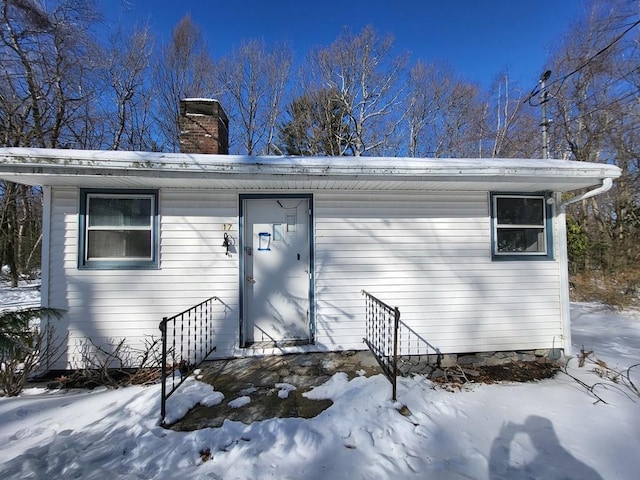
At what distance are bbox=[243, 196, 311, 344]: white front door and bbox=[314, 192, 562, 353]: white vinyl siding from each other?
0.78ft

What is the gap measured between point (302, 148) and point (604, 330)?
537 inches

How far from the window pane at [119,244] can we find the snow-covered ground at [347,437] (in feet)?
5.31

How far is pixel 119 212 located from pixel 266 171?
2.11m

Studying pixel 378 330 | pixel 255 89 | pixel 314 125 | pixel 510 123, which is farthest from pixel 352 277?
pixel 510 123

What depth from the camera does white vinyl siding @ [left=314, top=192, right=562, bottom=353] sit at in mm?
4258

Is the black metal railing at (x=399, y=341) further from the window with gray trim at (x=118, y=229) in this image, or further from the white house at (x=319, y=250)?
the window with gray trim at (x=118, y=229)

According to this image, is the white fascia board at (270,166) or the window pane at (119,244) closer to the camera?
the white fascia board at (270,166)

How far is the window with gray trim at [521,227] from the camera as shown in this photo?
175 inches

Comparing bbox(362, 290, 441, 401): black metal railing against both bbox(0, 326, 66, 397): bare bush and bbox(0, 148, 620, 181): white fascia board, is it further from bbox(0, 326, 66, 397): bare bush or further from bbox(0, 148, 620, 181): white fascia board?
bbox(0, 326, 66, 397): bare bush

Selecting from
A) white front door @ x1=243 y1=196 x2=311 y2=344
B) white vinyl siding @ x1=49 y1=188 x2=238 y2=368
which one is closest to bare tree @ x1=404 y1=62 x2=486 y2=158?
white front door @ x1=243 y1=196 x2=311 y2=344

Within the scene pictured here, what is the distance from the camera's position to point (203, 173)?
3.53m

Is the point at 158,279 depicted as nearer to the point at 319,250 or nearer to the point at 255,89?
the point at 319,250

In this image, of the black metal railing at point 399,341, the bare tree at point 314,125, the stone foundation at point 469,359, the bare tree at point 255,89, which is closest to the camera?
the black metal railing at point 399,341

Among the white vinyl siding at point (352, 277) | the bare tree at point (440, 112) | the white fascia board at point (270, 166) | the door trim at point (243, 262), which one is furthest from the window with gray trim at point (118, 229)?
the bare tree at point (440, 112)
